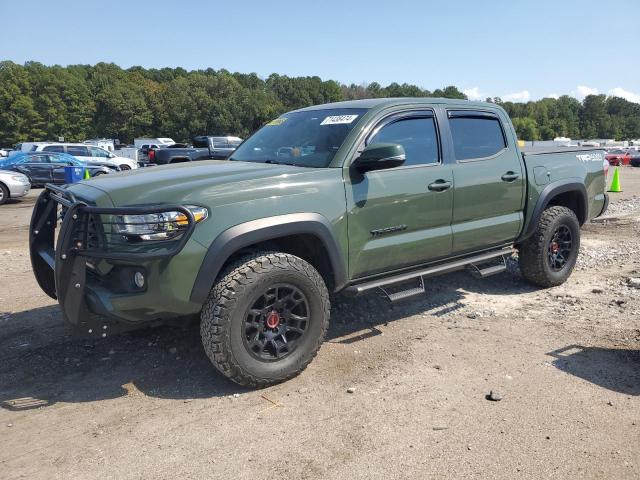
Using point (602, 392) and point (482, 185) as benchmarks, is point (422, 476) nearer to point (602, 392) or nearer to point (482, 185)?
point (602, 392)

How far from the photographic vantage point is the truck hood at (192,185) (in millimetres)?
3186

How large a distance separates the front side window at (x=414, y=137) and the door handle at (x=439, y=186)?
0.19 m

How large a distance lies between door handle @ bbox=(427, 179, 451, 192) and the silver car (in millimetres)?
14043

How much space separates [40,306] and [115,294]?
2.54m

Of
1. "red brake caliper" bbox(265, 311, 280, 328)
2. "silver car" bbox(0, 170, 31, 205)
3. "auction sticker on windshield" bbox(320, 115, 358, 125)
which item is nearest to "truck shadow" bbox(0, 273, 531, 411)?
"red brake caliper" bbox(265, 311, 280, 328)

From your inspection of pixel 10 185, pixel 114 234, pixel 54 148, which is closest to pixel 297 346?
pixel 114 234

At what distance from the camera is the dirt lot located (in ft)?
8.81

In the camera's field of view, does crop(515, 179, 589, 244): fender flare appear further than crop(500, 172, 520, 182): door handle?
Yes

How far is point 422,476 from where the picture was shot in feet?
8.38

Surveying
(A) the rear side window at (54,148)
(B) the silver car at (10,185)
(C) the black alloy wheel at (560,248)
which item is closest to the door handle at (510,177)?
(C) the black alloy wheel at (560,248)

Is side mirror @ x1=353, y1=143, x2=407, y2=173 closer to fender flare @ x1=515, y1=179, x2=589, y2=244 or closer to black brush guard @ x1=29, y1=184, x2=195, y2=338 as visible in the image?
black brush guard @ x1=29, y1=184, x2=195, y2=338

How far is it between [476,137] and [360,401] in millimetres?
2696

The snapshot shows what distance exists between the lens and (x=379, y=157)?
3.58 metres

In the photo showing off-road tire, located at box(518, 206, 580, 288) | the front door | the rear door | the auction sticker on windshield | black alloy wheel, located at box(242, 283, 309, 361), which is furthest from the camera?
off-road tire, located at box(518, 206, 580, 288)
